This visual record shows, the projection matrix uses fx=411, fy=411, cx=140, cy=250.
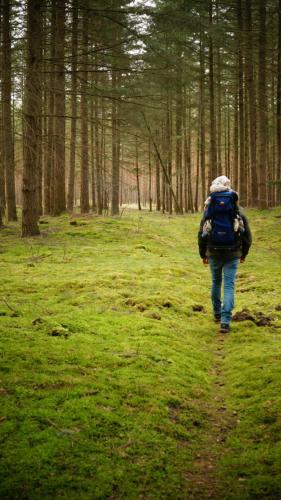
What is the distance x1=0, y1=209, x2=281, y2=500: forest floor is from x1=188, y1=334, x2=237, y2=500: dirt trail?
0.01 meters

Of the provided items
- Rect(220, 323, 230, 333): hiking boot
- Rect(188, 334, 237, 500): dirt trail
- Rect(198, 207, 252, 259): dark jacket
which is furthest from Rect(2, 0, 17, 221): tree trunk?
Rect(188, 334, 237, 500): dirt trail

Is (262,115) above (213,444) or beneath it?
above

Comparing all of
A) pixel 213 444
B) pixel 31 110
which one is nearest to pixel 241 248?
pixel 213 444

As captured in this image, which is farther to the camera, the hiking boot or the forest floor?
the hiking boot

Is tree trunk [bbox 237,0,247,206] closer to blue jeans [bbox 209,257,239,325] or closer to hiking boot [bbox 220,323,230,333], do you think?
blue jeans [bbox 209,257,239,325]

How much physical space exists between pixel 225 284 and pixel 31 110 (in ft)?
28.0

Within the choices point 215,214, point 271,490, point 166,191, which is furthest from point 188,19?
point 166,191

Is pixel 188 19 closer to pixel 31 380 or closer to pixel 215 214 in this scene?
pixel 215 214

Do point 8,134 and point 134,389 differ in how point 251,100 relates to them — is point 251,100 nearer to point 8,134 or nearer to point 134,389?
point 8,134

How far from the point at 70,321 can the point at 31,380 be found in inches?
71.9

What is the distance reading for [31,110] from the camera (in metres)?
12.1

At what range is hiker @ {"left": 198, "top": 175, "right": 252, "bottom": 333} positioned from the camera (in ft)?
21.5

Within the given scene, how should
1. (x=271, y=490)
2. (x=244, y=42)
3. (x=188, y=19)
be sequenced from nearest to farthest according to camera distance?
(x=271, y=490) < (x=188, y=19) < (x=244, y=42)

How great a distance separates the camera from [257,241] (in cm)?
1549
